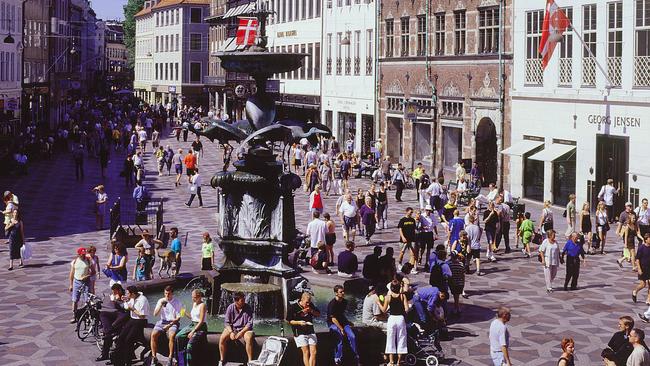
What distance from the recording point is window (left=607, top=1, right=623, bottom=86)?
35.2 m

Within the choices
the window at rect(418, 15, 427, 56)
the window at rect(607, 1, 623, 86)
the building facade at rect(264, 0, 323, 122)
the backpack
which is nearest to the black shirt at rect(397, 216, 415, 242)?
the backpack

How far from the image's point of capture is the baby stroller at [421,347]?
17.3m

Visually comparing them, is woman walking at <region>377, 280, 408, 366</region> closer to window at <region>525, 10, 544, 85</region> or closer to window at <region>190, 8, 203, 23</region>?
window at <region>525, 10, 544, 85</region>

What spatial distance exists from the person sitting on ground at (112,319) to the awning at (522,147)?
83.0 feet

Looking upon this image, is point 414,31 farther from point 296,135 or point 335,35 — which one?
point 296,135

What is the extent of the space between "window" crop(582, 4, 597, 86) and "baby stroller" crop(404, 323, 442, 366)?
838 inches

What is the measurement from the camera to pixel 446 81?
48156mm

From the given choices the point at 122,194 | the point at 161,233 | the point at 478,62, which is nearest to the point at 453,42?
the point at 478,62

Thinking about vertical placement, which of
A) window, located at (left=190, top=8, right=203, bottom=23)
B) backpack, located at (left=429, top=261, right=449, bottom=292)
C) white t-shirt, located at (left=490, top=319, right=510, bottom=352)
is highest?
window, located at (left=190, top=8, right=203, bottom=23)

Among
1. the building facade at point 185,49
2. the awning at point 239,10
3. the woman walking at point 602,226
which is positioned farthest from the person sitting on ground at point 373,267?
the building facade at point 185,49

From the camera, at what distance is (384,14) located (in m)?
56.3

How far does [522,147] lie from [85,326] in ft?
83.8

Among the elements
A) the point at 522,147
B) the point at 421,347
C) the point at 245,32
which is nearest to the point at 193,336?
the point at 421,347

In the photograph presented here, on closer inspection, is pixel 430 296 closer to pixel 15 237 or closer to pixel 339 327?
pixel 339 327
